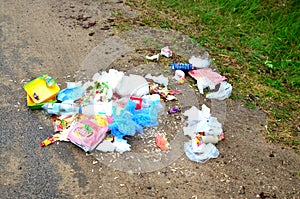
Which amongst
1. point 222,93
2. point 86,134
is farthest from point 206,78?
point 86,134

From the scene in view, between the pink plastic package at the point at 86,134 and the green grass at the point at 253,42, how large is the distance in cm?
144

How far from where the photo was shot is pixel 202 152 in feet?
10.0

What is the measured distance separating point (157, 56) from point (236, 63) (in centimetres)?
91

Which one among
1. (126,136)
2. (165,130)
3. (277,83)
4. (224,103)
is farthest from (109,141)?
(277,83)

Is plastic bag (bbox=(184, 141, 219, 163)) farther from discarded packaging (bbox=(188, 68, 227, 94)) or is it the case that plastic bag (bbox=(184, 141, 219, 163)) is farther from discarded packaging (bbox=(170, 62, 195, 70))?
discarded packaging (bbox=(170, 62, 195, 70))

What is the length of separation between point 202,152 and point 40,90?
5.13 ft

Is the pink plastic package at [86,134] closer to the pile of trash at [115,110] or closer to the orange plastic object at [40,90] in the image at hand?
the pile of trash at [115,110]

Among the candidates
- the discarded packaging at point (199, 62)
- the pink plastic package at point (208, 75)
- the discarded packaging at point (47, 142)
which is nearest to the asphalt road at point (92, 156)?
the discarded packaging at point (47, 142)

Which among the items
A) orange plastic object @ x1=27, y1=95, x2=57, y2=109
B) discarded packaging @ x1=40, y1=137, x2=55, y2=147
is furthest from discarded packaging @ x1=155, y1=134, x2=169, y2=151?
orange plastic object @ x1=27, y1=95, x2=57, y2=109

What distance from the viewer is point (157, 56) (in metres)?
4.11

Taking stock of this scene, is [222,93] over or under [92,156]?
over

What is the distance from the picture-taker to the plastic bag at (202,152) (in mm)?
3033

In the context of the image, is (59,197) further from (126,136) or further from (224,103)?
(224,103)

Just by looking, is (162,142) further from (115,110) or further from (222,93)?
(222,93)
